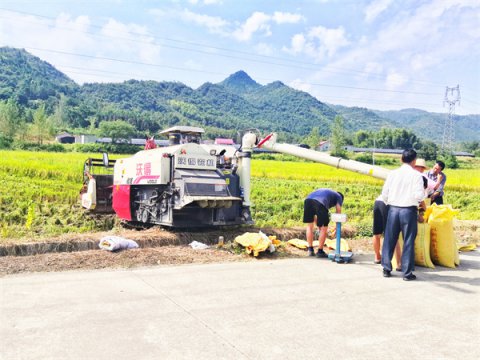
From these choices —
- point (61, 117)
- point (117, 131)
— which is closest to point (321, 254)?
point (117, 131)

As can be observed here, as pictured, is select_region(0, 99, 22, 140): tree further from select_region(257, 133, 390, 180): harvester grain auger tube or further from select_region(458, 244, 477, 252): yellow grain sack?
select_region(458, 244, 477, 252): yellow grain sack

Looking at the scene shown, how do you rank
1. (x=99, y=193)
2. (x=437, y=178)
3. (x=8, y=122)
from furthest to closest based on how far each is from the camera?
(x=8, y=122) → (x=99, y=193) → (x=437, y=178)

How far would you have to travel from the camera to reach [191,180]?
26.8 ft

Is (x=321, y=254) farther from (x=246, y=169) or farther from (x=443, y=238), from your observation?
(x=246, y=169)

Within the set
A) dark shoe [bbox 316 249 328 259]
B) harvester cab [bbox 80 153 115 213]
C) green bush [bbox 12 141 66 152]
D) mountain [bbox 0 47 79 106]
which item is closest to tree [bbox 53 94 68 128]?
mountain [bbox 0 47 79 106]

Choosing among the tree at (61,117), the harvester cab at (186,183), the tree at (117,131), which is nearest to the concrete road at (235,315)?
the harvester cab at (186,183)

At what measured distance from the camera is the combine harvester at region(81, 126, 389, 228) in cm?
823

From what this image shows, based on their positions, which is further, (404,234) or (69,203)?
(69,203)

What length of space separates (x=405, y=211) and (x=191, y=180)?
3796mm

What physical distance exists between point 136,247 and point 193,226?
1.45 m

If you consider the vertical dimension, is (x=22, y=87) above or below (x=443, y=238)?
above

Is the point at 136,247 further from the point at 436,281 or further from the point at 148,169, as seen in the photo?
the point at 436,281

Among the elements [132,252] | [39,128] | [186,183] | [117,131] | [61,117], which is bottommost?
[132,252]

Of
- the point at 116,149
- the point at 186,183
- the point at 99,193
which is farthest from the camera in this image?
the point at 116,149
